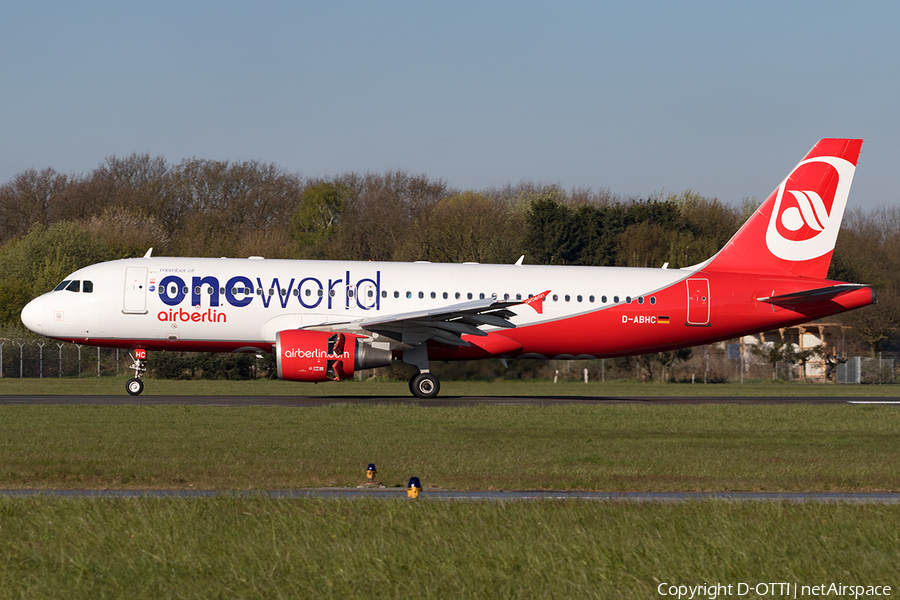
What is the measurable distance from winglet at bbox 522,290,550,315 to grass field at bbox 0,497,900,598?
63.2ft

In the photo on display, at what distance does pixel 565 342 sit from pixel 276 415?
36.5ft

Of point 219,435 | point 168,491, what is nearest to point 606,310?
point 219,435

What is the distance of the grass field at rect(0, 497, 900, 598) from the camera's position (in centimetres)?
779

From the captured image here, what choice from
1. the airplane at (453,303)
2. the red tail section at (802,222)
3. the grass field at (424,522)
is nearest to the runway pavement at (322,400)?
the airplane at (453,303)

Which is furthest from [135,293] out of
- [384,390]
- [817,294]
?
[817,294]

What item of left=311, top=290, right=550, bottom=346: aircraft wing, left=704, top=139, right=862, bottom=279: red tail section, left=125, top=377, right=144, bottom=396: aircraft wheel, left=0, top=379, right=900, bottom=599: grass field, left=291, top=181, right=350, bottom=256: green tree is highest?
left=291, top=181, right=350, bottom=256: green tree

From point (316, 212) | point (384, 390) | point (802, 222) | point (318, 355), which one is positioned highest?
point (316, 212)

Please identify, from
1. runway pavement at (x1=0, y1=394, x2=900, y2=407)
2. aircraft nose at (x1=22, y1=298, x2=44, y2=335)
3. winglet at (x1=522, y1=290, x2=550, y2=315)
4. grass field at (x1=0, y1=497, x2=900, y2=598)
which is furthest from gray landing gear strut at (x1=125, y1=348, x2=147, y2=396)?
grass field at (x1=0, y1=497, x2=900, y2=598)

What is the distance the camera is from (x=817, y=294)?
31172mm

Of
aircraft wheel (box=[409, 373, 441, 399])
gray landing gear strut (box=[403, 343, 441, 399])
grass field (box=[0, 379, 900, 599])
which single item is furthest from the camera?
aircraft wheel (box=[409, 373, 441, 399])

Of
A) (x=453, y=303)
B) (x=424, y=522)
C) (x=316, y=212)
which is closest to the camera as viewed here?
(x=424, y=522)

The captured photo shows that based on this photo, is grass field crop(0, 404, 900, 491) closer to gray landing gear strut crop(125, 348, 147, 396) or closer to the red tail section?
gray landing gear strut crop(125, 348, 147, 396)

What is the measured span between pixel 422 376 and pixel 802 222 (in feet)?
45.2

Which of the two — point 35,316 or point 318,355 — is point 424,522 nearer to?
point 318,355
